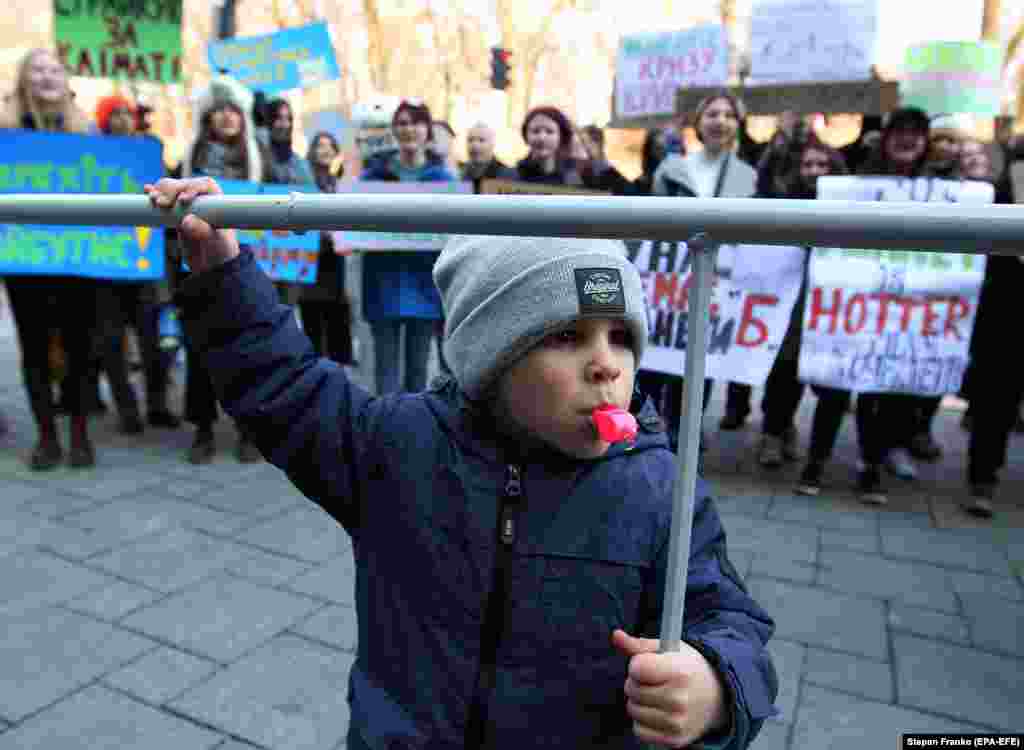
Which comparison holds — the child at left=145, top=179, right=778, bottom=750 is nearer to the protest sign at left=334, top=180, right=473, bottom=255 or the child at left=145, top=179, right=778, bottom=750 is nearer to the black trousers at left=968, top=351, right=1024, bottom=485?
the protest sign at left=334, top=180, right=473, bottom=255

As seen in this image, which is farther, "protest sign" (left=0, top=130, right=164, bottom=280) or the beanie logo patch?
"protest sign" (left=0, top=130, right=164, bottom=280)

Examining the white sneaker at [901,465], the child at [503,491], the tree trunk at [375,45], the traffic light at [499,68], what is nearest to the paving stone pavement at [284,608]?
the white sneaker at [901,465]

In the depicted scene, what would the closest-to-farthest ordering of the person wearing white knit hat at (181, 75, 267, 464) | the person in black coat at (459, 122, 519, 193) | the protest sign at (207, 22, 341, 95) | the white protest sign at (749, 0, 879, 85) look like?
1. the person wearing white knit hat at (181, 75, 267, 464)
2. the white protest sign at (749, 0, 879, 85)
3. the person in black coat at (459, 122, 519, 193)
4. the protest sign at (207, 22, 341, 95)

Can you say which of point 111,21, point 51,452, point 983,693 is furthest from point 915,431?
point 111,21

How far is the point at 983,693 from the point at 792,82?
369cm

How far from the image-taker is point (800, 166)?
422 cm

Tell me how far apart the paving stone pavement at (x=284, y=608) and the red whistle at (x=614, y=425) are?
1.42 meters

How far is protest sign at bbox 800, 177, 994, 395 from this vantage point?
3977mm

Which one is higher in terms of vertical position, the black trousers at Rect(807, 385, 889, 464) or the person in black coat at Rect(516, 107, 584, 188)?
the person in black coat at Rect(516, 107, 584, 188)

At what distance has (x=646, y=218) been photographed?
2.57ft

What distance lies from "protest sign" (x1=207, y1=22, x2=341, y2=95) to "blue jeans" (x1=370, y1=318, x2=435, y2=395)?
3060 millimetres

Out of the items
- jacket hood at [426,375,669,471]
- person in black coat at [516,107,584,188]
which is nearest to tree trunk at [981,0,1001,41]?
person in black coat at [516,107,584,188]

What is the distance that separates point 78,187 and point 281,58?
3.19 metres

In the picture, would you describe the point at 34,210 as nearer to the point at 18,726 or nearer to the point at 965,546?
the point at 18,726
